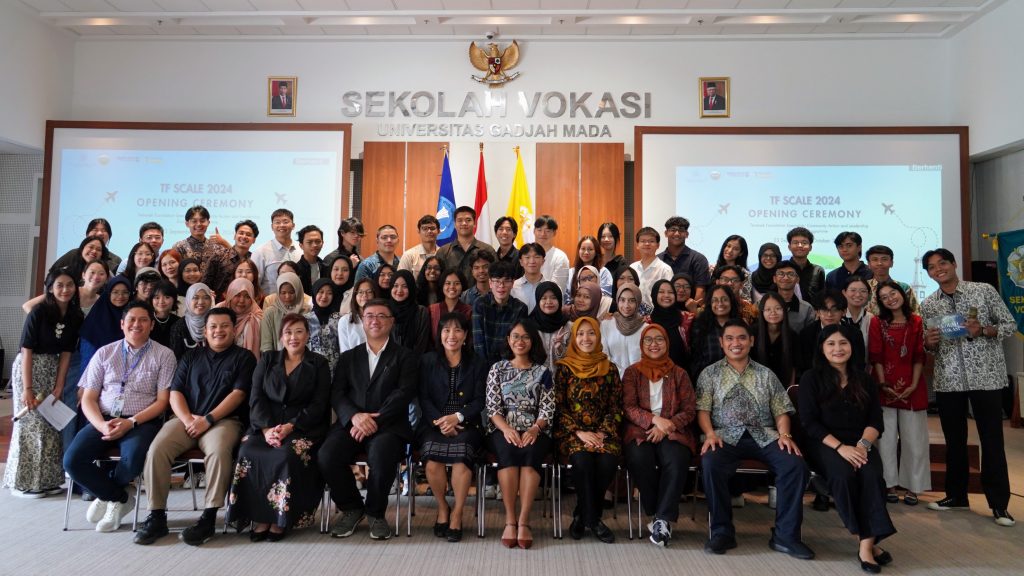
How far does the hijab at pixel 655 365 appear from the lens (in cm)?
353

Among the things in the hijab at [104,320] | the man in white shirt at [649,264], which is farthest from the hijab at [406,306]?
the man in white shirt at [649,264]

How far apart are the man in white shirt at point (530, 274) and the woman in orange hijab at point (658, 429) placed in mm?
1034

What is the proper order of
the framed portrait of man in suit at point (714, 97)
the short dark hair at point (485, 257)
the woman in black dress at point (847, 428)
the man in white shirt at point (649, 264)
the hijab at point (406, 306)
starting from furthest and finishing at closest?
1. the framed portrait of man in suit at point (714, 97)
2. the man in white shirt at point (649, 264)
3. the short dark hair at point (485, 257)
4. the hijab at point (406, 306)
5. the woman in black dress at point (847, 428)

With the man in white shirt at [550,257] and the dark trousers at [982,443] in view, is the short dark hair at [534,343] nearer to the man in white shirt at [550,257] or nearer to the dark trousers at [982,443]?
the man in white shirt at [550,257]

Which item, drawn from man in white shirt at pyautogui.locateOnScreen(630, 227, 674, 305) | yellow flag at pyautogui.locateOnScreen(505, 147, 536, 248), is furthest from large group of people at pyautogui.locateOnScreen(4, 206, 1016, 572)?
yellow flag at pyautogui.locateOnScreen(505, 147, 536, 248)

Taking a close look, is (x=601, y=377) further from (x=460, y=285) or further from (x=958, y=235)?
(x=958, y=235)

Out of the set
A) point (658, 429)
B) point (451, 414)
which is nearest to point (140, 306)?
point (451, 414)

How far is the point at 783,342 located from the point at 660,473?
1.17 m

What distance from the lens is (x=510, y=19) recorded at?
6.63m

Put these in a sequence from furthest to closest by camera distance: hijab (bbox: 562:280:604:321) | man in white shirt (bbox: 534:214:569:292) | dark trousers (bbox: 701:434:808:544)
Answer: man in white shirt (bbox: 534:214:569:292)
hijab (bbox: 562:280:604:321)
dark trousers (bbox: 701:434:808:544)

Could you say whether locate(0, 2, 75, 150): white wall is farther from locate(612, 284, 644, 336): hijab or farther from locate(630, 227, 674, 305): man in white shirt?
locate(612, 284, 644, 336): hijab

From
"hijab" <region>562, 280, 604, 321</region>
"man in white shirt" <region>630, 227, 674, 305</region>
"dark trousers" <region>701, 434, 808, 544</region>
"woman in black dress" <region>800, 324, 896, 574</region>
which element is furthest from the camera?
"man in white shirt" <region>630, 227, 674, 305</region>

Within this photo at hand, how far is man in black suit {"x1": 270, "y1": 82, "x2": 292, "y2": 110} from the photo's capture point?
7176mm

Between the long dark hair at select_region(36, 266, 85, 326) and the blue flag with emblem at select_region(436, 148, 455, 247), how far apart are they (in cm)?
331
